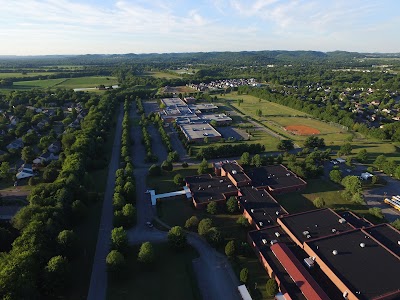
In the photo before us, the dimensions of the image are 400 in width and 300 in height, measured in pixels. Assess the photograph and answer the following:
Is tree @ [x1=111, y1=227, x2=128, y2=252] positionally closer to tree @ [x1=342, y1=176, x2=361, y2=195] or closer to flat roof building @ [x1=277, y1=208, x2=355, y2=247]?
flat roof building @ [x1=277, y1=208, x2=355, y2=247]

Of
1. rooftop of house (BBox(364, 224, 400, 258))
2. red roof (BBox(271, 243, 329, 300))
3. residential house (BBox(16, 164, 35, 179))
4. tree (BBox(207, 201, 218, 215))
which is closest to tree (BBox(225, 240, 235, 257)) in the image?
red roof (BBox(271, 243, 329, 300))

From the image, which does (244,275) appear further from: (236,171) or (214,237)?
(236,171)

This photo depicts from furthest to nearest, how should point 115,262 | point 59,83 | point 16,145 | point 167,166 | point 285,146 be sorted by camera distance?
point 59,83 < point 285,146 < point 16,145 < point 167,166 < point 115,262

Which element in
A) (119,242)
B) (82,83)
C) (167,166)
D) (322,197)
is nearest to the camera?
(119,242)

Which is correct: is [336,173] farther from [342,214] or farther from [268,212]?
[268,212]

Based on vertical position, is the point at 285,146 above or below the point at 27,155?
below

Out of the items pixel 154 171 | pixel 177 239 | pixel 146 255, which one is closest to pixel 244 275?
pixel 177 239

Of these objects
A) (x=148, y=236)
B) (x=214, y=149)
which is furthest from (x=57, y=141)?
(x=148, y=236)
